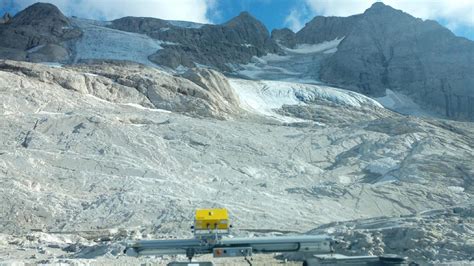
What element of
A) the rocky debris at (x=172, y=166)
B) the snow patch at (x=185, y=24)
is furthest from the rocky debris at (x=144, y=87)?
the snow patch at (x=185, y=24)

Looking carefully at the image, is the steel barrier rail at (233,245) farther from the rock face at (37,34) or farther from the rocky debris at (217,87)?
the rock face at (37,34)

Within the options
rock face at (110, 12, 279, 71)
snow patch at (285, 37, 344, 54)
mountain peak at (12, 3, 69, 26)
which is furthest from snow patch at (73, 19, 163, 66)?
snow patch at (285, 37, 344, 54)

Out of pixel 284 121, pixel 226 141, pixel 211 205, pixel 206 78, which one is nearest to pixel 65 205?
pixel 211 205

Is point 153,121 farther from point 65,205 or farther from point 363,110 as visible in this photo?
point 363,110

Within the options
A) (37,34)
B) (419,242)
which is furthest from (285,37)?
(419,242)

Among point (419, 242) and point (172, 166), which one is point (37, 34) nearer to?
point (172, 166)

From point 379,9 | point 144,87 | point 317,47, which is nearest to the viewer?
point 144,87

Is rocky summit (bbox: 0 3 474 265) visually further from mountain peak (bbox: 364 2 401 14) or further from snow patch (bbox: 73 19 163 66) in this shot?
mountain peak (bbox: 364 2 401 14)
